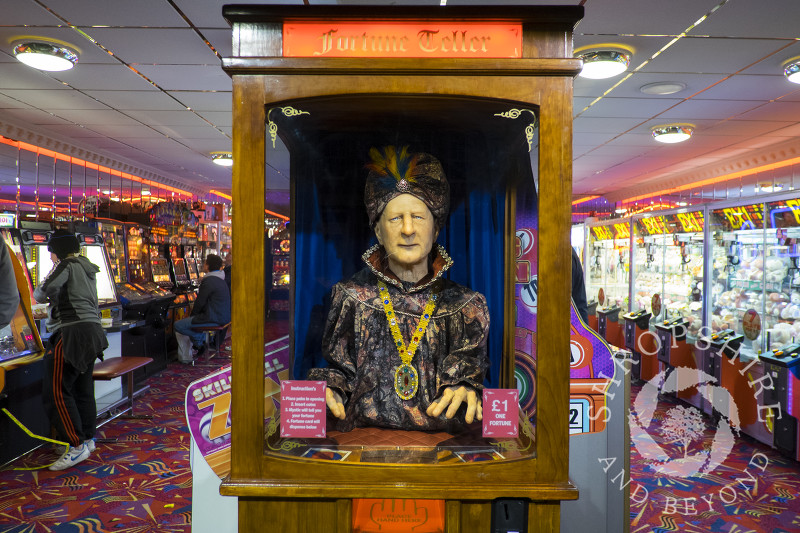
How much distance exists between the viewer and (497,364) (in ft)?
5.24

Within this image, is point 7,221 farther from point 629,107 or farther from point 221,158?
point 629,107

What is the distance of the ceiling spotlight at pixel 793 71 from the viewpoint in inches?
156

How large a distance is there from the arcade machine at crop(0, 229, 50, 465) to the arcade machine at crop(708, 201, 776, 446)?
5.47 metres

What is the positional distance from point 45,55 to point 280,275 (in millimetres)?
3635

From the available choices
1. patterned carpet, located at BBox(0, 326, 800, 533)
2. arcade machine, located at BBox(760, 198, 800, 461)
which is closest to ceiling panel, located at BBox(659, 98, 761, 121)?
arcade machine, located at BBox(760, 198, 800, 461)

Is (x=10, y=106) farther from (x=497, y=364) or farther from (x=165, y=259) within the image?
(x=497, y=364)

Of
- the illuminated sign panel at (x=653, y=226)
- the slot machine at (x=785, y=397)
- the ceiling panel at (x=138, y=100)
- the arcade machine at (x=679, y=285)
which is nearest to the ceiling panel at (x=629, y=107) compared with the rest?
the arcade machine at (x=679, y=285)

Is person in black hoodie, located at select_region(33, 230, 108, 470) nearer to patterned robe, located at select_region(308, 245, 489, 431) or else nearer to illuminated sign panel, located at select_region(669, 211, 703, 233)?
patterned robe, located at select_region(308, 245, 489, 431)

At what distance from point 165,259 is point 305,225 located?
7.40 m

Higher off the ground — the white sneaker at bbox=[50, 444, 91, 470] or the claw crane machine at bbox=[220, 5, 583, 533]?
the claw crane machine at bbox=[220, 5, 583, 533]

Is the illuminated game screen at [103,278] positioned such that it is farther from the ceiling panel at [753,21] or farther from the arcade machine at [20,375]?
the ceiling panel at [753,21]

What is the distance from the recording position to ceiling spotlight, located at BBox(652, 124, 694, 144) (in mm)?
5900

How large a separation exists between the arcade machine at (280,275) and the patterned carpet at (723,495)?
8.42 feet

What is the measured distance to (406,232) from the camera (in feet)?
5.54
